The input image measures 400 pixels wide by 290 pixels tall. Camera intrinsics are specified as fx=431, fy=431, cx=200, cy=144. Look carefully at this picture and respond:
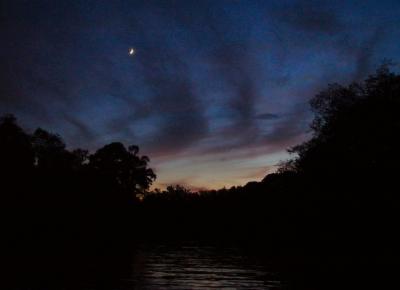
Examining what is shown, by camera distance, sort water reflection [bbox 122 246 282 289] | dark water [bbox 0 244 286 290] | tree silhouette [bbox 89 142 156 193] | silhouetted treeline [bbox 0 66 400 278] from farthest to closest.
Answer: tree silhouette [bbox 89 142 156 193] < silhouetted treeline [bbox 0 66 400 278] < water reflection [bbox 122 246 282 289] < dark water [bbox 0 244 286 290]

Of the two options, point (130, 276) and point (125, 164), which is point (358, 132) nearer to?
point (130, 276)

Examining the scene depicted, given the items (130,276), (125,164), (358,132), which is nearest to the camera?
(130,276)

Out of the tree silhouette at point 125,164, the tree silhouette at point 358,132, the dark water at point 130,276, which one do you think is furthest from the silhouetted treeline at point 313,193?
the tree silhouette at point 125,164

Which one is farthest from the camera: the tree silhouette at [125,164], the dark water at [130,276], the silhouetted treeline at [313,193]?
the tree silhouette at [125,164]

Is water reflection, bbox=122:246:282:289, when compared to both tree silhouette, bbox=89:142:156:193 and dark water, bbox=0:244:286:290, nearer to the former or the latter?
dark water, bbox=0:244:286:290

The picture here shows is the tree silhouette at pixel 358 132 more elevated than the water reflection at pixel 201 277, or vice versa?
the tree silhouette at pixel 358 132

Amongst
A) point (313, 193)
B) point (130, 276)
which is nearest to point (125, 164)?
point (313, 193)

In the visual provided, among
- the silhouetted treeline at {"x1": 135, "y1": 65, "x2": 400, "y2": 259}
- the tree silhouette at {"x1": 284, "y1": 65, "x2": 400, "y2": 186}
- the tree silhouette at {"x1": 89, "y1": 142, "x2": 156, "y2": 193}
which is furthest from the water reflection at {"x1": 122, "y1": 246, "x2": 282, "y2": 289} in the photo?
the tree silhouette at {"x1": 89, "y1": 142, "x2": 156, "y2": 193}

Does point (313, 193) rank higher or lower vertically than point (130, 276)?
higher

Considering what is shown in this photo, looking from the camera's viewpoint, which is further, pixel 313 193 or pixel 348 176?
pixel 313 193

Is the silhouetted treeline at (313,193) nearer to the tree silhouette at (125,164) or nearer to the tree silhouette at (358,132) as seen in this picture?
the tree silhouette at (358,132)

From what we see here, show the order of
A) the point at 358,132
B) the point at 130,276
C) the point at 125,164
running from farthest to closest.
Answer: the point at 125,164
the point at 358,132
the point at 130,276

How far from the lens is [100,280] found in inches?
568

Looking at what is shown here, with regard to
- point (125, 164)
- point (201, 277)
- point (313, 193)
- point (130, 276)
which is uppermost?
point (125, 164)
